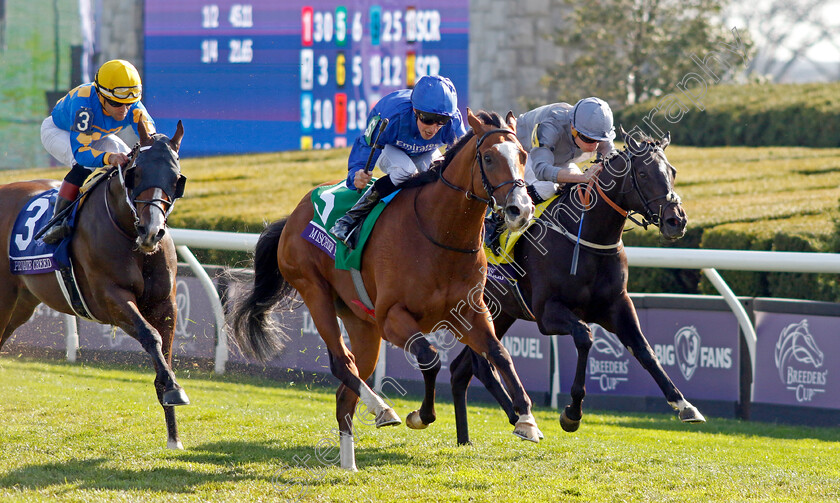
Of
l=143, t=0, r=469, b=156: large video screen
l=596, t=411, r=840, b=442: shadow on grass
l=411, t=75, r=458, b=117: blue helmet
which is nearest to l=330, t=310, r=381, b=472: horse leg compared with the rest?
l=411, t=75, r=458, b=117: blue helmet

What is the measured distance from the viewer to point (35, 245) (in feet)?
16.5

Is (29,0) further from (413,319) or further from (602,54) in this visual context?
(413,319)

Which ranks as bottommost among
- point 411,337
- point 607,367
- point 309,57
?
point 607,367

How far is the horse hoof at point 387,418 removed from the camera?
157 inches

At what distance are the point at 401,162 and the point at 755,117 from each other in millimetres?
9050

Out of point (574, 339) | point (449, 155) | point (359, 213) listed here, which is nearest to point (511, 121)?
Answer: point (449, 155)

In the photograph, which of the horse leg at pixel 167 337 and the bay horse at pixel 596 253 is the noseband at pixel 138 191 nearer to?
the horse leg at pixel 167 337

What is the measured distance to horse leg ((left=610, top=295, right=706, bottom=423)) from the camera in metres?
4.24

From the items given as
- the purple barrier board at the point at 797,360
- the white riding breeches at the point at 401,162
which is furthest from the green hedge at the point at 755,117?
the white riding breeches at the point at 401,162

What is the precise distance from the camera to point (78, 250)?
4.77m

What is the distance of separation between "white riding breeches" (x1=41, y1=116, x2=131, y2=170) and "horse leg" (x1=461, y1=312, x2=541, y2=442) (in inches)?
79.8

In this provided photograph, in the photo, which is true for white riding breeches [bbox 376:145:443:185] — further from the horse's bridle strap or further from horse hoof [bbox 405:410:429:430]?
horse hoof [bbox 405:410:429:430]

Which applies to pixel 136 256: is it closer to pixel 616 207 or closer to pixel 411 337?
pixel 411 337

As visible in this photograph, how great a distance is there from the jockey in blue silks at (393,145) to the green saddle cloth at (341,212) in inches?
1.8
